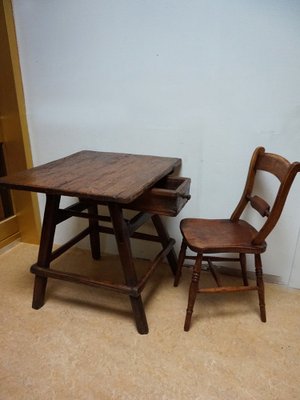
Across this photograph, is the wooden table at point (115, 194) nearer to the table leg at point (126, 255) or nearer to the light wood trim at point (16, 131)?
the table leg at point (126, 255)

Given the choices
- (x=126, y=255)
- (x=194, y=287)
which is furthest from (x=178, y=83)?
(x=194, y=287)

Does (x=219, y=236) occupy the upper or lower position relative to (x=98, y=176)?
lower

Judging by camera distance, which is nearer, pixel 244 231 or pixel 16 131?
pixel 244 231

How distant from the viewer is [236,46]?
142cm

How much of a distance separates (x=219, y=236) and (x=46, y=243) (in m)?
0.84

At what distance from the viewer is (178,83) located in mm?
1549

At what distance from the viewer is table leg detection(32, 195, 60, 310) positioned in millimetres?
1392

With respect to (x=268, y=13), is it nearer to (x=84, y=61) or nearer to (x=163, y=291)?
(x=84, y=61)

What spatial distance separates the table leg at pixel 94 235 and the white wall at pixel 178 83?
0.38 meters

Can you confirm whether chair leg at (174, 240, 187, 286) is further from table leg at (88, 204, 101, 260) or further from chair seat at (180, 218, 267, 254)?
table leg at (88, 204, 101, 260)

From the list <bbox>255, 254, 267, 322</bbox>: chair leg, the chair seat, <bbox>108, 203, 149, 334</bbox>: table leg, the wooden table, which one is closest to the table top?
the wooden table

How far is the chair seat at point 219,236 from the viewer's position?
4.32ft

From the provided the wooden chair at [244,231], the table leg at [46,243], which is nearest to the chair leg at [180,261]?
the wooden chair at [244,231]

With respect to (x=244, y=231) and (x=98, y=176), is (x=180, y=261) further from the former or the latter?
(x=98, y=176)
